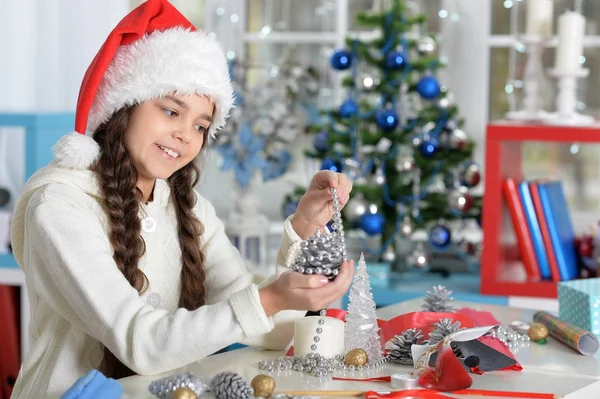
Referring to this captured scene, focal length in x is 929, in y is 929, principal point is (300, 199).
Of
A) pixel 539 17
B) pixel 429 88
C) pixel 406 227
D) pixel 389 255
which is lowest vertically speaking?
pixel 389 255

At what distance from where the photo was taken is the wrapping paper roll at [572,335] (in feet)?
5.47

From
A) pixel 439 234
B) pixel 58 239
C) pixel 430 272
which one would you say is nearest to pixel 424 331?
pixel 58 239

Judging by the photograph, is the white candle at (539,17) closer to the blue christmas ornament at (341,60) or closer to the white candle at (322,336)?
the blue christmas ornament at (341,60)

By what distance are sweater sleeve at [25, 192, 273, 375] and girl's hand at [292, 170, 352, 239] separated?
0.34 meters

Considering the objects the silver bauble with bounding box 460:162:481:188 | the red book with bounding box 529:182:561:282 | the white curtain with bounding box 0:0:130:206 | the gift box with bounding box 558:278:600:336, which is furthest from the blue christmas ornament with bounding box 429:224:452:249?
the white curtain with bounding box 0:0:130:206

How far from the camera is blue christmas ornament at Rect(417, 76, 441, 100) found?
310cm

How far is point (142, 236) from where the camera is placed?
1.80 m

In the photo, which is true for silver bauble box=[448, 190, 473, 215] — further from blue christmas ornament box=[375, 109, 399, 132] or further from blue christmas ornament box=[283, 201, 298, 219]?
blue christmas ornament box=[283, 201, 298, 219]

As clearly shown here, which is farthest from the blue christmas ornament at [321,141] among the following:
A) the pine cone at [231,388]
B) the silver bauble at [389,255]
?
the pine cone at [231,388]

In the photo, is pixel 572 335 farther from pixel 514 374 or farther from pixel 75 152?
pixel 75 152

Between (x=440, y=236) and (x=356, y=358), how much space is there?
163 centimetres

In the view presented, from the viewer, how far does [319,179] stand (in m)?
1.78

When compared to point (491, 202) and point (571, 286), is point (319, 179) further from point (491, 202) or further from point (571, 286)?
point (491, 202)

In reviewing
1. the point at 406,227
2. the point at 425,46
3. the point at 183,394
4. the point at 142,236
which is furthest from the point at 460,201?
the point at 183,394
